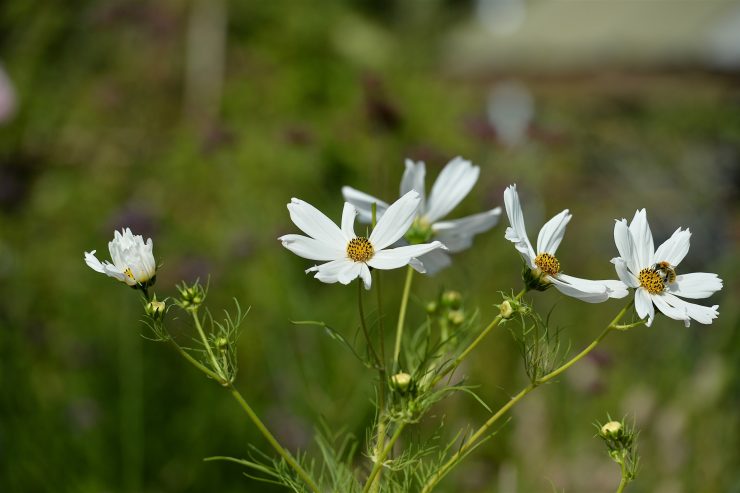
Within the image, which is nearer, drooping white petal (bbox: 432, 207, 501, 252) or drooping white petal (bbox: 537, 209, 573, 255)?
drooping white petal (bbox: 537, 209, 573, 255)

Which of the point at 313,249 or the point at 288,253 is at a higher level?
the point at 313,249

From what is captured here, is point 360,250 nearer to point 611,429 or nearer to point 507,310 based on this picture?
point 507,310

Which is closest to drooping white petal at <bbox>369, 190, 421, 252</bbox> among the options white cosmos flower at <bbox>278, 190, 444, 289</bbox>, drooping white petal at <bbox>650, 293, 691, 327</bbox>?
white cosmos flower at <bbox>278, 190, 444, 289</bbox>

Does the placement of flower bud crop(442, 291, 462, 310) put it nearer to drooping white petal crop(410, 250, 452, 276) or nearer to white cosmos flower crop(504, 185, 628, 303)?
drooping white petal crop(410, 250, 452, 276)

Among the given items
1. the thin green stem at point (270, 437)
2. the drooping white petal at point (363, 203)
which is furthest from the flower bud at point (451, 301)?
the thin green stem at point (270, 437)

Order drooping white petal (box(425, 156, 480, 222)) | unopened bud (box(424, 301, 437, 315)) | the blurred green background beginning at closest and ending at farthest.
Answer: unopened bud (box(424, 301, 437, 315)), drooping white petal (box(425, 156, 480, 222)), the blurred green background

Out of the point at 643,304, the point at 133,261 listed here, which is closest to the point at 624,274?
the point at 643,304

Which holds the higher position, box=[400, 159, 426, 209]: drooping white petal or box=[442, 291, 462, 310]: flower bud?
box=[400, 159, 426, 209]: drooping white petal

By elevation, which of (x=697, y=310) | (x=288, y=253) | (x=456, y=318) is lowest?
(x=288, y=253)
